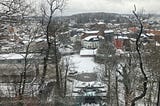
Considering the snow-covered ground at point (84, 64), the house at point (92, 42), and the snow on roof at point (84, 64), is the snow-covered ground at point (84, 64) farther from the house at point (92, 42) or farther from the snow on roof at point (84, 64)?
the house at point (92, 42)

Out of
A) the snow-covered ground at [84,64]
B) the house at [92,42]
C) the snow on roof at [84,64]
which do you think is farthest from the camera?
the house at [92,42]

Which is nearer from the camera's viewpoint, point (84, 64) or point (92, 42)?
point (84, 64)

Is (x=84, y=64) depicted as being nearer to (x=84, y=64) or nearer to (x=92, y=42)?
(x=84, y=64)

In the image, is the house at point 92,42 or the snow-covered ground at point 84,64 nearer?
the snow-covered ground at point 84,64

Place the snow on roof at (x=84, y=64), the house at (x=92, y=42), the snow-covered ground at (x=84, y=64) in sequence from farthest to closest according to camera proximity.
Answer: the house at (x=92, y=42) < the snow on roof at (x=84, y=64) < the snow-covered ground at (x=84, y=64)

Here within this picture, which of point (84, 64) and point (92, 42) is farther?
point (92, 42)

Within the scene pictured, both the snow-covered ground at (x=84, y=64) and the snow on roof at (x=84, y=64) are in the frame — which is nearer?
the snow-covered ground at (x=84, y=64)

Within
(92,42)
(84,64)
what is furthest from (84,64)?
(92,42)

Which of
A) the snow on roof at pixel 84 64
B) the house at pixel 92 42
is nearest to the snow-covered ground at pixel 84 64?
the snow on roof at pixel 84 64

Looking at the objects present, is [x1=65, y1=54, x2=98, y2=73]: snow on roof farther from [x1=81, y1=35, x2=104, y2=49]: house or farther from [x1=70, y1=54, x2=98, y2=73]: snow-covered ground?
[x1=81, y1=35, x2=104, y2=49]: house

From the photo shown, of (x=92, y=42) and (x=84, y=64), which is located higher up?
(x=84, y=64)

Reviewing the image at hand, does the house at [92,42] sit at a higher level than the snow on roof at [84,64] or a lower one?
lower

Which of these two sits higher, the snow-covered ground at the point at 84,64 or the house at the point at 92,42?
the snow-covered ground at the point at 84,64

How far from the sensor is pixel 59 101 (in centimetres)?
1532
